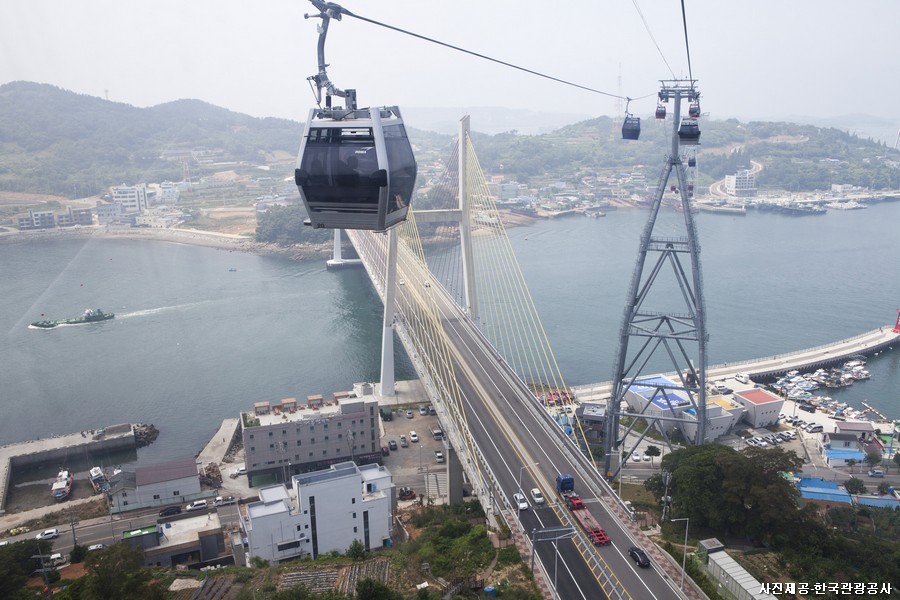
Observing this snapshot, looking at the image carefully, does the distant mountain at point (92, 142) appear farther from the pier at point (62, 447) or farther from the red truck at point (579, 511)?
the red truck at point (579, 511)

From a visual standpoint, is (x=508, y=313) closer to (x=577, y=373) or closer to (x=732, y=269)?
(x=577, y=373)

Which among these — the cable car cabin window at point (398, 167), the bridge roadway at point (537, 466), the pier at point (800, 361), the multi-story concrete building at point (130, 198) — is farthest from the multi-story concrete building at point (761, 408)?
the multi-story concrete building at point (130, 198)

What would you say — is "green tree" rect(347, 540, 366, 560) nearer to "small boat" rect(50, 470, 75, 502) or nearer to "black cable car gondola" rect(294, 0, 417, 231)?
"black cable car gondola" rect(294, 0, 417, 231)

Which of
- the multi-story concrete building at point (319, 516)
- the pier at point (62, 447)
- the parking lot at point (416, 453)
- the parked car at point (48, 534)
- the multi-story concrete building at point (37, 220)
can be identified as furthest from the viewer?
the multi-story concrete building at point (37, 220)

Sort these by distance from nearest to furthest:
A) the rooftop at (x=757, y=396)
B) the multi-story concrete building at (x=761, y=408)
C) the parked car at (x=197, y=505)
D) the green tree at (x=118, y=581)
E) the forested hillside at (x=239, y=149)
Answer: the green tree at (x=118, y=581) < the parked car at (x=197, y=505) < the multi-story concrete building at (x=761, y=408) < the rooftop at (x=757, y=396) < the forested hillside at (x=239, y=149)

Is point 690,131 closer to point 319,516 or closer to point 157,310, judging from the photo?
point 319,516

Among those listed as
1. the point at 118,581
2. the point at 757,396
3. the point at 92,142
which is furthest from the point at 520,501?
the point at 92,142

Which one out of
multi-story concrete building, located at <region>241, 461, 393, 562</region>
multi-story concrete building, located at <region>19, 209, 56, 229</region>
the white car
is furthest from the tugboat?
the white car
